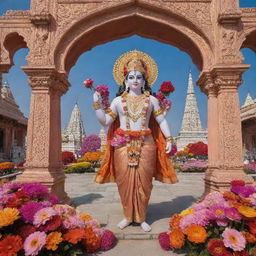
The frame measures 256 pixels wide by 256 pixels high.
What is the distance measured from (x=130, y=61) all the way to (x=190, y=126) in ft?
142

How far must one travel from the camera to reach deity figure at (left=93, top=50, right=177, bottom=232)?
3.92m

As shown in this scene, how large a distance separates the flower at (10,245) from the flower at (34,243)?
0.24 ft

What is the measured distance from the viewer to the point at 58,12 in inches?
212

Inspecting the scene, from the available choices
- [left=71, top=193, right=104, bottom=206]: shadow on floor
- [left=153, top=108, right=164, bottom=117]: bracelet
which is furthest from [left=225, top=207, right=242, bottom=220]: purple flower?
[left=71, top=193, right=104, bottom=206]: shadow on floor

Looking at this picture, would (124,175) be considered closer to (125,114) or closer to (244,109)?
(125,114)

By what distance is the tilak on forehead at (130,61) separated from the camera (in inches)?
170

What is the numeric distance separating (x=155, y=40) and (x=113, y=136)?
3278 mm

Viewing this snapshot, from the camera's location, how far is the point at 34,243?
8.61 ft

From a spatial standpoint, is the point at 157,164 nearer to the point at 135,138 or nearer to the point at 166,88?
the point at 135,138

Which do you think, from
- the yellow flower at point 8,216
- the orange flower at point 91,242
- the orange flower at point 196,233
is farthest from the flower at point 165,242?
the yellow flower at point 8,216

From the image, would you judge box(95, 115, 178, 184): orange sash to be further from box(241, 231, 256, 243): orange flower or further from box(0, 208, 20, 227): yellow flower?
box(0, 208, 20, 227): yellow flower

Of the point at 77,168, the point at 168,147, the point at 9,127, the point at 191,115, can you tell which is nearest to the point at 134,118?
the point at 168,147

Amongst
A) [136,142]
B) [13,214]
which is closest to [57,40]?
[136,142]

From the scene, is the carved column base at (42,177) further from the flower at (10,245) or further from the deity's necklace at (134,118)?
the flower at (10,245)
